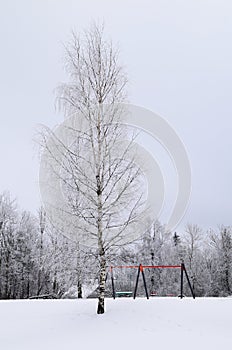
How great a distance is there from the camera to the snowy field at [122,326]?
5840mm

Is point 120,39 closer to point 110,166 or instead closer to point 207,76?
point 110,166

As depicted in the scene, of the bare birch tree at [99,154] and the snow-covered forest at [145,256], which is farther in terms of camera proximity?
the snow-covered forest at [145,256]

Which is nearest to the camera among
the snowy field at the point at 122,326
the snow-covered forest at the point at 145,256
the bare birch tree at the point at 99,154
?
the snowy field at the point at 122,326

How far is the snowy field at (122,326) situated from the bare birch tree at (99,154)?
43.4 inches

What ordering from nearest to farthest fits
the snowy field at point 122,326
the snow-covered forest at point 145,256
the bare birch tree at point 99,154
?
the snowy field at point 122,326 < the bare birch tree at point 99,154 < the snow-covered forest at point 145,256

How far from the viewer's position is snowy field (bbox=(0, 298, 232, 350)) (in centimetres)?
584

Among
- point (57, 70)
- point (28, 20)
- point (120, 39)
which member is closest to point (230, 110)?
point (120, 39)

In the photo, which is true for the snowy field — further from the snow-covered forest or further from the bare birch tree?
the snow-covered forest

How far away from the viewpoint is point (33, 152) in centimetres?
892

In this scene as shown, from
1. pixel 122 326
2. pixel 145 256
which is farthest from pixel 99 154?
pixel 145 256

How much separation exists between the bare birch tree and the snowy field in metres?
1.10

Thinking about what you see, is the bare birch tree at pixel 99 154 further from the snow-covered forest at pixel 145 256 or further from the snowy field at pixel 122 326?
the snow-covered forest at pixel 145 256

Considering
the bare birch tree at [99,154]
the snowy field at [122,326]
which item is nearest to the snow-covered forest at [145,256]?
the snowy field at [122,326]

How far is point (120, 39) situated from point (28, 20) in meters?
6.22
